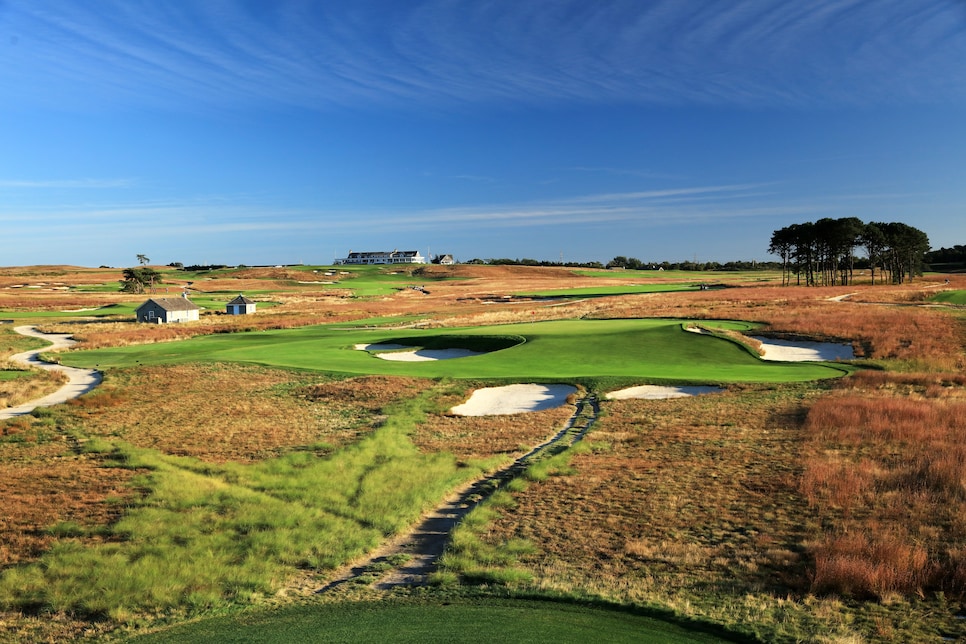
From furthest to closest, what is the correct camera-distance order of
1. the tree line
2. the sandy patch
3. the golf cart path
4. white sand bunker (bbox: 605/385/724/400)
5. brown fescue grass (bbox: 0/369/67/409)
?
1. the tree line
2. the sandy patch
3. brown fescue grass (bbox: 0/369/67/409)
4. the golf cart path
5. white sand bunker (bbox: 605/385/724/400)

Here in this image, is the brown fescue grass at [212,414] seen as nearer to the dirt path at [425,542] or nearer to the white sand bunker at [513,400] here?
the white sand bunker at [513,400]

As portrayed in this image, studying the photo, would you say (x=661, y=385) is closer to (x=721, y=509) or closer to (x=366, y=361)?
(x=721, y=509)

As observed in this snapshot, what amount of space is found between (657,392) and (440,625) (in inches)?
861

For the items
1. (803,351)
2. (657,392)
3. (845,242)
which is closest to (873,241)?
(845,242)

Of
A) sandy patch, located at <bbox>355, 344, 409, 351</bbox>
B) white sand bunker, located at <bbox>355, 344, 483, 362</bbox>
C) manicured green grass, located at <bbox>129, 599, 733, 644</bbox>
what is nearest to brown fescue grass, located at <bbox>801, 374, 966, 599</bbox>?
manicured green grass, located at <bbox>129, 599, 733, 644</bbox>

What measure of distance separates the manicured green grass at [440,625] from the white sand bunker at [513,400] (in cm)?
1688

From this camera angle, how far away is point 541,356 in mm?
37188

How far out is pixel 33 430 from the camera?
80.7 feet

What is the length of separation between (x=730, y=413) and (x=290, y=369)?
2514 cm

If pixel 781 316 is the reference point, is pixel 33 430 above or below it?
below

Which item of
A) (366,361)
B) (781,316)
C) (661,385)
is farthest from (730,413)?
(781,316)

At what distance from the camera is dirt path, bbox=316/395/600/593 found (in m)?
11.2

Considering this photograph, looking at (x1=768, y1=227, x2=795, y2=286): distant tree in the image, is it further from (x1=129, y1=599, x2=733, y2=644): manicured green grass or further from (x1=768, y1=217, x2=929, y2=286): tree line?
(x1=129, y1=599, x2=733, y2=644): manicured green grass

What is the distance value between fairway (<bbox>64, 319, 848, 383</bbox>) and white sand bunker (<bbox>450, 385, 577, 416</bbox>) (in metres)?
1.47
